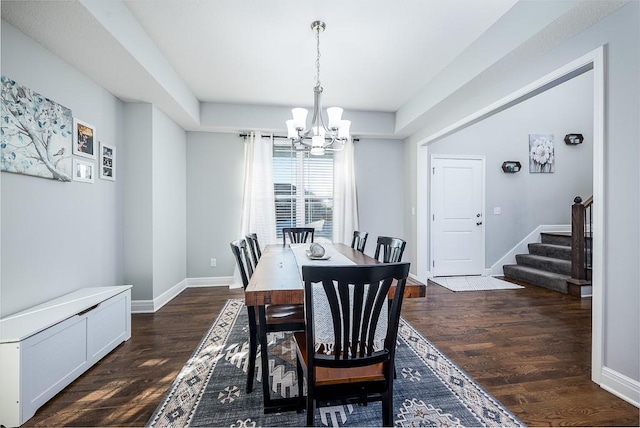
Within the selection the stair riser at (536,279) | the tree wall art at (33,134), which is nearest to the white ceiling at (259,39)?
the tree wall art at (33,134)

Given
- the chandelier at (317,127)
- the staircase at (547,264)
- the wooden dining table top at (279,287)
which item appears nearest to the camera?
the wooden dining table top at (279,287)

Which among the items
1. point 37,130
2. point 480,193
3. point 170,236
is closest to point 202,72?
point 37,130

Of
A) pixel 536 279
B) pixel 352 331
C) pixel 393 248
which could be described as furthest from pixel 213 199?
pixel 536 279

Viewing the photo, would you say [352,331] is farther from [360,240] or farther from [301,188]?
[301,188]

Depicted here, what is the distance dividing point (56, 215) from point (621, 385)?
4.12m

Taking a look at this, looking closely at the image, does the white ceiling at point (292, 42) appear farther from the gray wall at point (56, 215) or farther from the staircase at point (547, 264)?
the staircase at point (547, 264)

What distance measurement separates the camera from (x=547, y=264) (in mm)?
4305

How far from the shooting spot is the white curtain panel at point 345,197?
4492 mm

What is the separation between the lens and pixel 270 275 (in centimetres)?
170

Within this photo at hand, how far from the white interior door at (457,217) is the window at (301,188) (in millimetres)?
1813

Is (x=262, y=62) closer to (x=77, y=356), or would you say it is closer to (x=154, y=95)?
(x=154, y=95)

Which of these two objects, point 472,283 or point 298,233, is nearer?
point 298,233

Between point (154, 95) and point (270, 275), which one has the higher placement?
point (154, 95)

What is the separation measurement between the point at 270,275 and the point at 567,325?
3.06 metres
